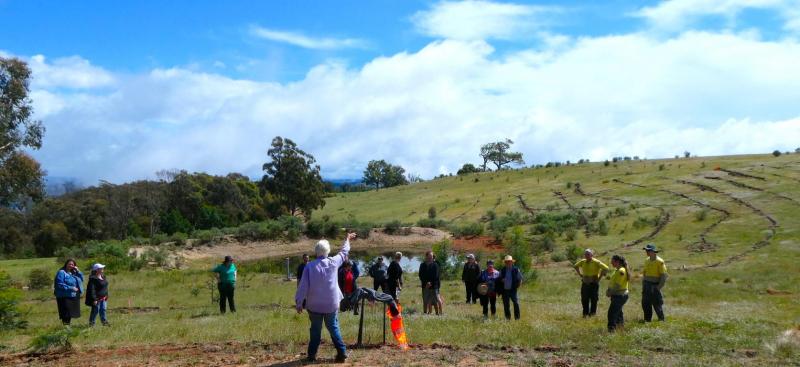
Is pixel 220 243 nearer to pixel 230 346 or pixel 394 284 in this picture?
pixel 394 284

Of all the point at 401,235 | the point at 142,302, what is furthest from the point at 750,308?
the point at 401,235

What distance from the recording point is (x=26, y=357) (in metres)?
11.4

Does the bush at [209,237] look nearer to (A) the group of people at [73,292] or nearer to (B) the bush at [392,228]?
(B) the bush at [392,228]

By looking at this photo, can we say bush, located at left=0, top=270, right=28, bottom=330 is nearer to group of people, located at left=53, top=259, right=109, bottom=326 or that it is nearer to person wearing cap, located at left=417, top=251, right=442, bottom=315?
group of people, located at left=53, top=259, right=109, bottom=326

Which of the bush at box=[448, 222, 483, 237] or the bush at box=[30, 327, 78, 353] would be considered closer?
the bush at box=[30, 327, 78, 353]

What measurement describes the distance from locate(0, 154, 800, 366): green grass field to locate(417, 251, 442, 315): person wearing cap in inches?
22.5

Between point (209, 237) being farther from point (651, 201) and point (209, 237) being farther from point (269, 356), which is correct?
point (269, 356)

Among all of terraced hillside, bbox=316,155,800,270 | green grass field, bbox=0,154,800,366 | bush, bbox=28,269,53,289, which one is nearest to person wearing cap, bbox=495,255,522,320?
green grass field, bbox=0,154,800,366

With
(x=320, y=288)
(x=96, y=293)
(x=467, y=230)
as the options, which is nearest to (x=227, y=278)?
(x=96, y=293)

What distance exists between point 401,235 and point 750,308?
144 ft

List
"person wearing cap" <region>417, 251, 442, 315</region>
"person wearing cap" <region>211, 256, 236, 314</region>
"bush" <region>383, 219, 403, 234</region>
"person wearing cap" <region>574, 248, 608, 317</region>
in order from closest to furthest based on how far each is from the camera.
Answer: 1. "person wearing cap" <region>574, 248, 608, 317</region>
2. "person wearing cap" <region>417, 251, 442, 315</region>
3. "person wearing cap" <region>211, 256, 236, 314</region>
4. "bush" <region>383, 219, 403, 234</region>

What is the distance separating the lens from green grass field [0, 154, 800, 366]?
11969 millimetres

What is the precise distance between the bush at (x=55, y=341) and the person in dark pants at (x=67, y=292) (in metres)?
3.64

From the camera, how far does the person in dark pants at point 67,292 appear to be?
15.2 meters
